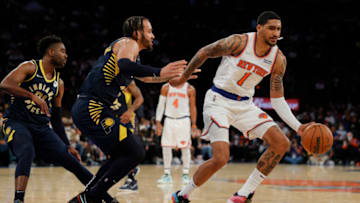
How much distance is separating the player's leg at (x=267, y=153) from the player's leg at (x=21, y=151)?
2.07m

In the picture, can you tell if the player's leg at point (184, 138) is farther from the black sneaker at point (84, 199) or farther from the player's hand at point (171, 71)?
the player's hand at point (171, 71)

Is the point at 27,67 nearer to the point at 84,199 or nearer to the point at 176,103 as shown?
the point at 84,199

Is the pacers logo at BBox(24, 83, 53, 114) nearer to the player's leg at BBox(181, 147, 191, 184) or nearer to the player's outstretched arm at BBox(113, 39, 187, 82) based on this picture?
the player's outstretched arm at BBox(113, 39, 187, 82)

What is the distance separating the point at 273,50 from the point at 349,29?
18468 millimetres

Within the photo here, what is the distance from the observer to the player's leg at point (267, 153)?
5.07m

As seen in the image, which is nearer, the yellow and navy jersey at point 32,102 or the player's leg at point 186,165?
the yellow and navy jersey at point 32,102

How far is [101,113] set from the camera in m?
4.43

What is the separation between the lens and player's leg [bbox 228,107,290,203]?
16.6ft

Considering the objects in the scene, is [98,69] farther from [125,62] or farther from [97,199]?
[97,199]

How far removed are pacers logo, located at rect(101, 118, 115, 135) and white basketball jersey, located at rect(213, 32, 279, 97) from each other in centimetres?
139

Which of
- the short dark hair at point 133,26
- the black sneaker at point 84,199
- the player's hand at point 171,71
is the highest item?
the short dark hair at point 133,26

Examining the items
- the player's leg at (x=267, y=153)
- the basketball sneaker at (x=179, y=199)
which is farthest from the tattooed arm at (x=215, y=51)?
the basketball sneaker at (x=179, y=199)

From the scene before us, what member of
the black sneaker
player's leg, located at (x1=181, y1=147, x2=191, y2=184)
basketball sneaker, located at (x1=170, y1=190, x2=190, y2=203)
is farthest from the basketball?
player's leg, located at (x1=181, y1=147, x2=191, y2=184)

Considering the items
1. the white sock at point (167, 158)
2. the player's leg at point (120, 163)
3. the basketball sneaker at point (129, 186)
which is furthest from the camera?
the white sock at point (167, 158)
